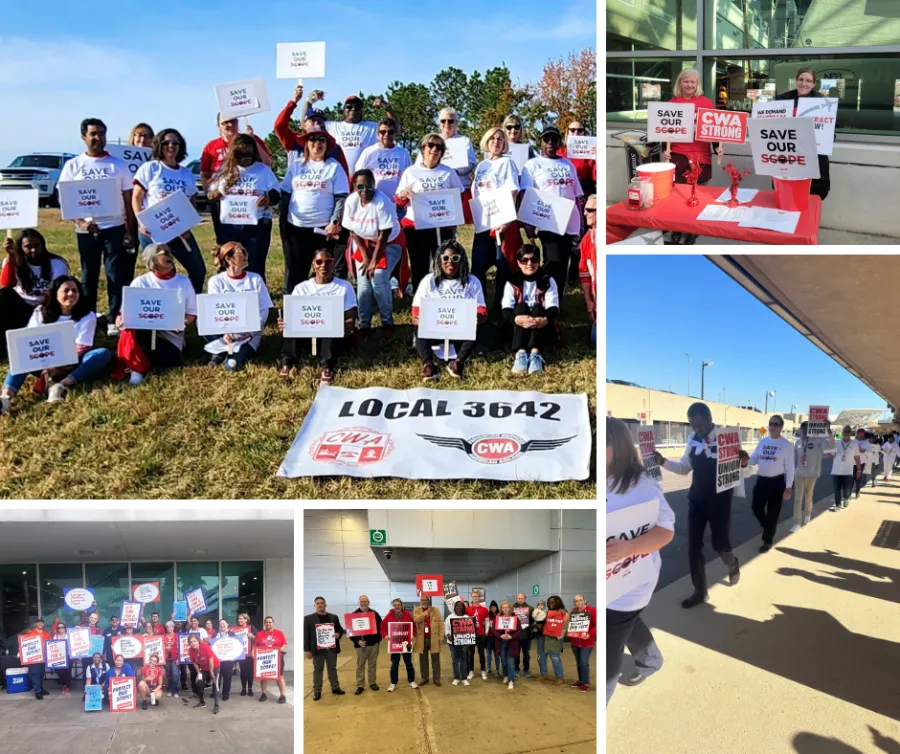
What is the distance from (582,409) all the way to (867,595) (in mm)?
1590

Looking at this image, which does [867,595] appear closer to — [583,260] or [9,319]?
[583,260]

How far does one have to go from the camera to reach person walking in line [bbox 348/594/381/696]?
12.5 ft

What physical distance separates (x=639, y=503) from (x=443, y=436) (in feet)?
3.73

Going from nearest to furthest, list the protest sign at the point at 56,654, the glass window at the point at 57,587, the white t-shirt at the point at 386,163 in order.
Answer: the white t-shirt at the point at 386,163 < the protest sign at the point at 56,654 < the glass window at the point at 57,587

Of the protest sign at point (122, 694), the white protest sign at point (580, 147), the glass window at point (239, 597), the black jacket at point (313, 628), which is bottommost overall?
the protest sign at point (122, 694)

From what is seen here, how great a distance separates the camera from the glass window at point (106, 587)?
850 cm

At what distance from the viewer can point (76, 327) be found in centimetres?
431

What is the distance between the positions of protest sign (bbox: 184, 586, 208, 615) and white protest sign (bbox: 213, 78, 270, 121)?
584cm

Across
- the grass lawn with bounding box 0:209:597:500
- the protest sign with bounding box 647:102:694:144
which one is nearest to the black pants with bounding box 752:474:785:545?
the grass lawn with bounding box 0:209:597:500

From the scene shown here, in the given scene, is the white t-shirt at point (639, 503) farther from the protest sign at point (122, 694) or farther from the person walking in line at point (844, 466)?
the protest sign at point (122, 694)

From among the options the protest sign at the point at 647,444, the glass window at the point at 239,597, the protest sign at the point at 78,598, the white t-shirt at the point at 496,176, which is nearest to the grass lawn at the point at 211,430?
the protest sign at the point at 647,444

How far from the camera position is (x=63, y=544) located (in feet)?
24.0

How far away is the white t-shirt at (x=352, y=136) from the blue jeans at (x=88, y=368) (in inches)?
83.5

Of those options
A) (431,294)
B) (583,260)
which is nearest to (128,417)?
(431,294)
